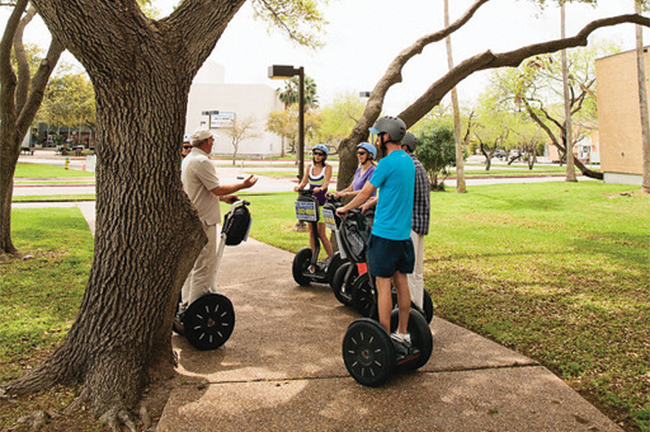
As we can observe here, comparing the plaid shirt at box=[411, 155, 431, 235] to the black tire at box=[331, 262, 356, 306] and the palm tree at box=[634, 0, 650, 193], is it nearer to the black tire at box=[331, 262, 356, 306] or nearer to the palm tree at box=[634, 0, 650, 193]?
the black tire at box=[331, 262, 356, 306]

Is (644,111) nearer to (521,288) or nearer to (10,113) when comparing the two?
(521,288)

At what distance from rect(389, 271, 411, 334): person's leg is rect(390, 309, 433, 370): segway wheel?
0.10 m

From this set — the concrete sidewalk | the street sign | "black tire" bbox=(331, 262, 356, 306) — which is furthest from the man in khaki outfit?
the street sign

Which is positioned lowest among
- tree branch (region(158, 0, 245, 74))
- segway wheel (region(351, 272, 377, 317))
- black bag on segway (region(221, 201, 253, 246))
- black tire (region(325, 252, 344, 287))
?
segway wheel (region(351, 272, 377, 317))

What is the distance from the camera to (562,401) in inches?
142

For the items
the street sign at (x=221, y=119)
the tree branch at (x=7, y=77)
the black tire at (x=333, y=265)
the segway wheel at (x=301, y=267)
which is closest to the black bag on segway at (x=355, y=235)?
the black tire at (x=333, y=265)

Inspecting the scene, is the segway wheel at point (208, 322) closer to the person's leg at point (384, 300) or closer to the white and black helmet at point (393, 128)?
the person's leg at point (384, 300)

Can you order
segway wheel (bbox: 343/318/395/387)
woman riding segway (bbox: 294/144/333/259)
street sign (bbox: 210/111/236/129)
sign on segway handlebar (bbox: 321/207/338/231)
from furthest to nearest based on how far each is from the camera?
street sign (bbox: 210/111/236/129) → woman riding segway (bbox: 294/144/333/259) → sign on segway handlebar (bbox: 321/207/338/231) → segway wheel (bbox: 343/318/395/387)

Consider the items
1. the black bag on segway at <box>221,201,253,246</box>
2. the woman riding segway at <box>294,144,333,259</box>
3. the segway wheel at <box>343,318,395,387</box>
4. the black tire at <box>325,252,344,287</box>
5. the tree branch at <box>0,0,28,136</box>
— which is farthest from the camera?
the tree branch at <box>0,0,28,136</box>

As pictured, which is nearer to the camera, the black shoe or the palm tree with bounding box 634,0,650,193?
the black shoe

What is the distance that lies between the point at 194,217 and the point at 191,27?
1494 mm

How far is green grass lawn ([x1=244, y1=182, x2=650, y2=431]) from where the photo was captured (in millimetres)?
4230

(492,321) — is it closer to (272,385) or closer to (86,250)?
(272,385)

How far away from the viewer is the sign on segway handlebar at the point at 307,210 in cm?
676
